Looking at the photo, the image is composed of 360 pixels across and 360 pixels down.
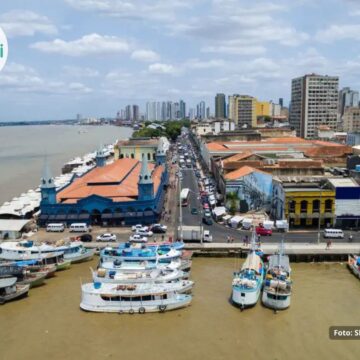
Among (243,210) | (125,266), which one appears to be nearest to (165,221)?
(243,210)

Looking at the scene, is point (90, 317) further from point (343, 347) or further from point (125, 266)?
point (343, 347)

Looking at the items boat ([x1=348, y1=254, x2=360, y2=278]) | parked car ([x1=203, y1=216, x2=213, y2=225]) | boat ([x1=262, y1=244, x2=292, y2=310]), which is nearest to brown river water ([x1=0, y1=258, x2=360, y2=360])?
boat ([x1=262, y1=244, x2=292, y2=310])

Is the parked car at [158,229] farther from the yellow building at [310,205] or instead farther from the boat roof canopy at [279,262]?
the boat roof canopy at [279,262]

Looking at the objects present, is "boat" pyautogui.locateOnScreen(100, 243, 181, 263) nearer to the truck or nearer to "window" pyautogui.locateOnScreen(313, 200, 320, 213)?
the truck

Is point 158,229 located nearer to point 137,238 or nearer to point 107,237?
point 137,238

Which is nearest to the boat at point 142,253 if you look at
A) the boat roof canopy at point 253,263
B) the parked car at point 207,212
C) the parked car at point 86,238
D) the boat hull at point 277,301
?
the boat roof canopy at point 253,263
